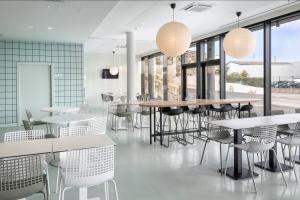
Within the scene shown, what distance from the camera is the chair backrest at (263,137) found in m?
3.18

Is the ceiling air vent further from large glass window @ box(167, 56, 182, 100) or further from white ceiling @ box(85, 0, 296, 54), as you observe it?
large glass window @ box(167, 56, 182, 100)

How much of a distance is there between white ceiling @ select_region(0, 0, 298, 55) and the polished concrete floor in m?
2.73

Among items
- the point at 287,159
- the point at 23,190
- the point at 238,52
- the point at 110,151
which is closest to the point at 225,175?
the point at 287,159

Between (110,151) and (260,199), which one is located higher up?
(110,151)

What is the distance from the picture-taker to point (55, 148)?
7.75ft

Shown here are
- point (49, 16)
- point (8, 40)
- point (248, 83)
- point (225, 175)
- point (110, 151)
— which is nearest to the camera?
point (110, 151)

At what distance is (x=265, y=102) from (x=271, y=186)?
11.6ft

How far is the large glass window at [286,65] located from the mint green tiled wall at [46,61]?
233 inches

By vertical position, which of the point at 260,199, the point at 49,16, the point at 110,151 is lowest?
the point at 260,199

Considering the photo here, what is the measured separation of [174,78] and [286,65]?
5.58m

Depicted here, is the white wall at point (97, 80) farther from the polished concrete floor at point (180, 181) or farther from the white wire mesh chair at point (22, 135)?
the white wire mesh chair at point (22, 135)

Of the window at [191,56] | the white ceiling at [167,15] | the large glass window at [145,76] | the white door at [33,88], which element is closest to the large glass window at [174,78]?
the window at [191,56]

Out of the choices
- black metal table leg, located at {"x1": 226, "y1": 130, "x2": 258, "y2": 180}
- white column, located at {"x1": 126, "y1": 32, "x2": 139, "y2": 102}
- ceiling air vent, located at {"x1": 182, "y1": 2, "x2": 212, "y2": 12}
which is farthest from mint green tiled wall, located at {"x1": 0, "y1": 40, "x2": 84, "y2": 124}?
black metal table leg, located at {"x1": 226, "y1": 130, "x2": 258, "y2": 180}

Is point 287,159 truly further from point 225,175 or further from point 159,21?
point 159,21
